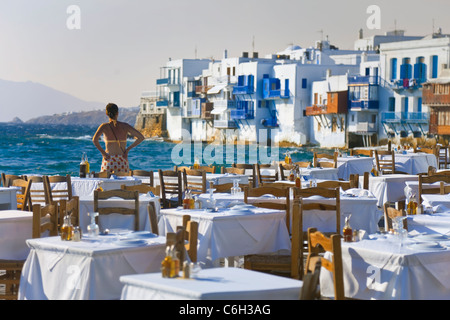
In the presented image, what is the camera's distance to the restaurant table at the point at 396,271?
6.23m

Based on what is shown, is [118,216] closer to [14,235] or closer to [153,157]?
[14,235]

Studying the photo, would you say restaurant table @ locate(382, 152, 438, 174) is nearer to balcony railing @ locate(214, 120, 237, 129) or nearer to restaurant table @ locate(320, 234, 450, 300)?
restaurant table @ locate(320, 234, 450, 300)

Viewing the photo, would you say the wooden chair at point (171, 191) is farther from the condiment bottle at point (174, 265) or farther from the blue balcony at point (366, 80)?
the blue balcony at point (366, 80)

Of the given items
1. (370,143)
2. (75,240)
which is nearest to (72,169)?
(370,143)

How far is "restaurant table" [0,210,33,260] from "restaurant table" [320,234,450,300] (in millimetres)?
3087

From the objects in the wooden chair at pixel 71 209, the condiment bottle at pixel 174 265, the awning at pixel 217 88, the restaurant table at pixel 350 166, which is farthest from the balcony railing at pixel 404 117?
the condiment bottle at pixel 174 265

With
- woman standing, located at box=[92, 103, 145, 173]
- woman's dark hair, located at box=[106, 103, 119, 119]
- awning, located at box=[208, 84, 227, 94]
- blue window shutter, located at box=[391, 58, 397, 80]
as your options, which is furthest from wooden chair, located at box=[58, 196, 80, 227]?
awning, located at box=[208, 84, 227, 94]

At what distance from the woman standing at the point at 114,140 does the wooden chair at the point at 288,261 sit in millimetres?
5331

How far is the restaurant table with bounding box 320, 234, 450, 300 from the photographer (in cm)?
623

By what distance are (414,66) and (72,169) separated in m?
25.3

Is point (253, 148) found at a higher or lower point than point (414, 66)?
lower

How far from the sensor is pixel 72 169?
59688 mm

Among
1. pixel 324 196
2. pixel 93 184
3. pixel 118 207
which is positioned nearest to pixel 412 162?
pixel 93 184
